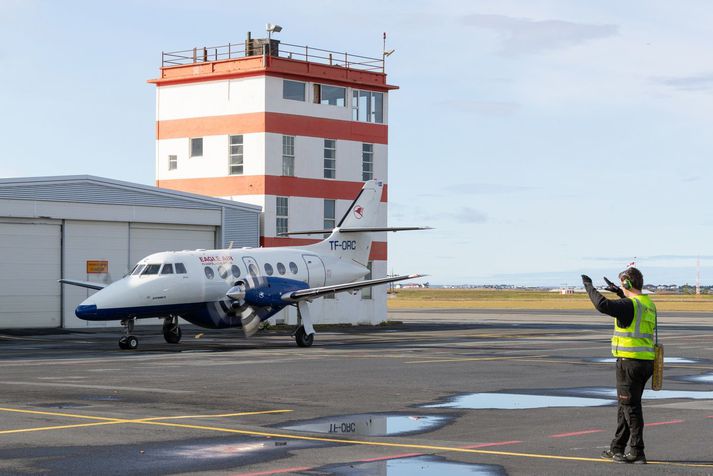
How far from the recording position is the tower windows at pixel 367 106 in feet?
187

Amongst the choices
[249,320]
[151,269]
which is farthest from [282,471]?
[249,320]

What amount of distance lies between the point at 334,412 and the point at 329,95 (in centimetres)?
3988

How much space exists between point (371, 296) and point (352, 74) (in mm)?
11238

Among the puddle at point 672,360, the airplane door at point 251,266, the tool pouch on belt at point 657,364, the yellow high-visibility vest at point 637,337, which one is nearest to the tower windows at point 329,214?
the airplane door at point 251,266

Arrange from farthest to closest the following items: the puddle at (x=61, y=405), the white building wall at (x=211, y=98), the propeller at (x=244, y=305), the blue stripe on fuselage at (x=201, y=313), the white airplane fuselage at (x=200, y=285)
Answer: the white building wall at (x=211, y=98) < the propeller at (x=244, y=305) < the blue stripe on fuselage at (x=201, y=313) < the white airplane fuselage at (x=200, y=285) < the puddle at (x=61, y=405)

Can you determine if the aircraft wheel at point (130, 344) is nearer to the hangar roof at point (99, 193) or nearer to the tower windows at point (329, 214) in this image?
the hangar roof at point (99, 193)

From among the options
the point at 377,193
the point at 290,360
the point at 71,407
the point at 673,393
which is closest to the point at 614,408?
the point at 673,393

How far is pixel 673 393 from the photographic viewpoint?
20.7 meters

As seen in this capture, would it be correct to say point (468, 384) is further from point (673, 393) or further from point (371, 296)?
point (371, 296)

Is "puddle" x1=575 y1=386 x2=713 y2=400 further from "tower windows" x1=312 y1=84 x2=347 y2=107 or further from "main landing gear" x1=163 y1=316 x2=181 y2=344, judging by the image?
"tower windows" x1=312 y1=84 x2=347 y2=107

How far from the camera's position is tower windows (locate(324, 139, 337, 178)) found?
2188 inches

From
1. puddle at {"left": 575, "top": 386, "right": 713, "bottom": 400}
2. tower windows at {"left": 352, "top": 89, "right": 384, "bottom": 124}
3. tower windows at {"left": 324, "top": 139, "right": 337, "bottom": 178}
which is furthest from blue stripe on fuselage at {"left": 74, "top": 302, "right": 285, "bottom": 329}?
tower windows at {"left": 352, "top": 89, "right": 384, "bottom": 124}

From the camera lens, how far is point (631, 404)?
12.6 m

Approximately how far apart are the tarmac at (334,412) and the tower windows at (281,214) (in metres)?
20.4
